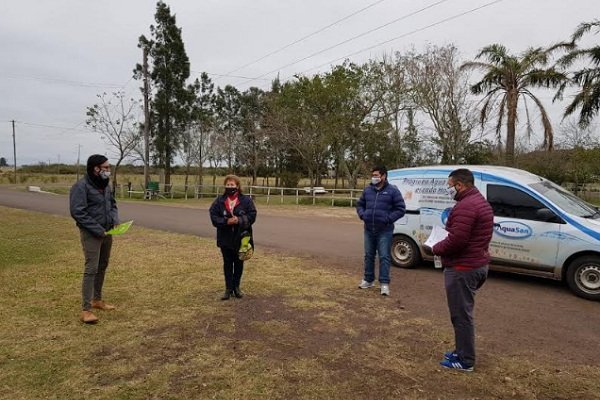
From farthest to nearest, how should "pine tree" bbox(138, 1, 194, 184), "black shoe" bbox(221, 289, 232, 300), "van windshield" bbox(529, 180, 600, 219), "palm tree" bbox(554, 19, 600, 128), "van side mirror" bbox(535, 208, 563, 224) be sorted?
"pine tree" bbox(138, 1, 194, 184) < "palm tree" bbox(554, 19, 600, 128) < "van windshield" bbox(529, 180, 600, 219) < "van side mirror" bbox(535, 208, 563, 224) < "black shoe" bbox(221, 289, 232, 300)

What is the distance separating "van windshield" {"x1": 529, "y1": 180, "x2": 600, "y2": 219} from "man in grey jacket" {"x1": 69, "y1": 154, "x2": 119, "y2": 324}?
5.93 metres

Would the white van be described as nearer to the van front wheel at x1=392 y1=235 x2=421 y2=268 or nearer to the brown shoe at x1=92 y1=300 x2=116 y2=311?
the van front wheel at x1=392 y1=235 x2=421 y2=268

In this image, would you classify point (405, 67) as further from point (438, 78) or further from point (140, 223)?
point (140, 223)

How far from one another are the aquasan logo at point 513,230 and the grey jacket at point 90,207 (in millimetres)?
5508

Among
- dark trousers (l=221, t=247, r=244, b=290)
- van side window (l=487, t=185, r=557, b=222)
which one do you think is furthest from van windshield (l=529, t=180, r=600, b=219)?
dark trousers (l=221, t=247, r=244, b=290)

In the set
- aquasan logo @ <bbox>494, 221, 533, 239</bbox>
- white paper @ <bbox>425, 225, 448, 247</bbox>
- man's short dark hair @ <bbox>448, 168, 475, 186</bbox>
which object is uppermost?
man's short dark hair @ <bbox>448, 168, 475, 186</bbox>

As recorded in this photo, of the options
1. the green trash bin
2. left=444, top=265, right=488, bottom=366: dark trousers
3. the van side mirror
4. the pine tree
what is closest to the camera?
left=444, top=265, right=488, bottom=366: dark trousers

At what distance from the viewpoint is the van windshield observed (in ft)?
21.9

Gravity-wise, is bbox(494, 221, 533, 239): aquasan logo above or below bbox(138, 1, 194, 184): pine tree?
below

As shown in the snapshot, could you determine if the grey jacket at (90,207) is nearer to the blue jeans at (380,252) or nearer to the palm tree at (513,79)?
the blue jeans at (380,252)

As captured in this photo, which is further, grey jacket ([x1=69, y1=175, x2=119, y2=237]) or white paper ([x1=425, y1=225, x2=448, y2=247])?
grey jacket ([x1=69, y1=175, x2=119, y2=237])

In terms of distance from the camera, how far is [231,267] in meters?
5.96

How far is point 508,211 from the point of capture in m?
Result: 6.97

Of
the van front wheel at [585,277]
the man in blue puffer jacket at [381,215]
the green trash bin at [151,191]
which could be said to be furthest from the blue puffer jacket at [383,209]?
the green trash bin at [151,191]
